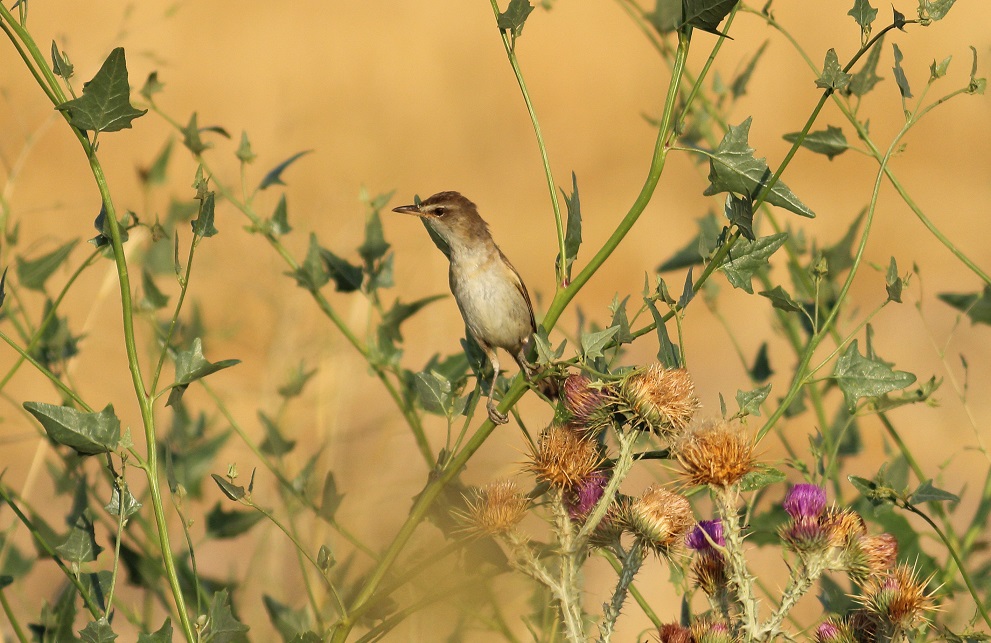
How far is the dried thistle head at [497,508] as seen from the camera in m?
1.74

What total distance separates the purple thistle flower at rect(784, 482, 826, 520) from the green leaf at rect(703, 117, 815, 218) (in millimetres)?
473

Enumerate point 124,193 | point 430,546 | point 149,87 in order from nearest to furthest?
point 430,546, point 149,87, point 124,193

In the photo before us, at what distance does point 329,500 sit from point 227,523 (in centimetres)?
57

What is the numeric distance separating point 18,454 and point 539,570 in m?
8.14

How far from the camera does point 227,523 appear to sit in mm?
3068

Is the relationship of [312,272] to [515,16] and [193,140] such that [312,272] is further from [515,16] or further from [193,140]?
[515,16]

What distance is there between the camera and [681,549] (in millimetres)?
1740

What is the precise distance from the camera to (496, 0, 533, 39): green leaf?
183 cm

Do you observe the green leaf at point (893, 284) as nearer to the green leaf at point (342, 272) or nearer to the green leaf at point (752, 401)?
the green leaf at point (752, 401)

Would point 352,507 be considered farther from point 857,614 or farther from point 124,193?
point 124,193

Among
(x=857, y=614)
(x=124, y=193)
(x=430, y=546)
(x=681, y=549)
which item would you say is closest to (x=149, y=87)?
(x=430, y=546)

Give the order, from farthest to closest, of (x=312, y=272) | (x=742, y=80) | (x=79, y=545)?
(x=742, y=80)
(x=312, y=272)
(x=79, y=545)

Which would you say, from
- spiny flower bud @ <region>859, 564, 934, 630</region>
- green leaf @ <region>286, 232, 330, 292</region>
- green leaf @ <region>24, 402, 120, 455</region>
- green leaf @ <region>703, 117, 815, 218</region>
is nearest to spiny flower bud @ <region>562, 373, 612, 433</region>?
green leaf @ <region>703, 117, 815, 218</region>

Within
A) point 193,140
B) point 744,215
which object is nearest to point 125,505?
point 744,215
